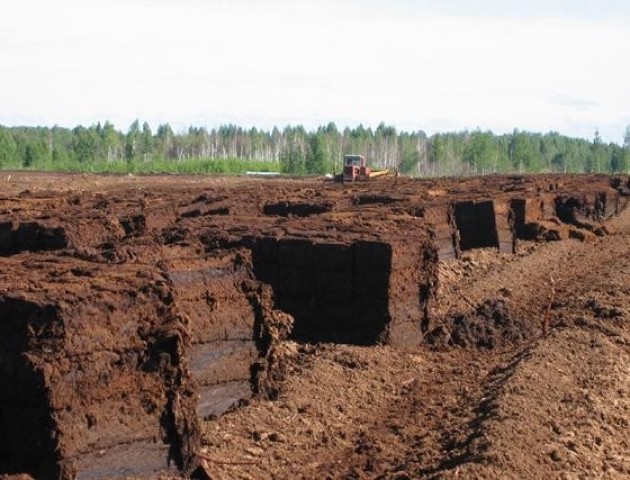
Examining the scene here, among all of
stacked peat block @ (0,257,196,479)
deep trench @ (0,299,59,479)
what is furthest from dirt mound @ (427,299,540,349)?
deep trench @ (0,299,59,479)

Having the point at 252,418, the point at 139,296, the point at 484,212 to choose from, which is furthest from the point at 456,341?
the point at 484,212

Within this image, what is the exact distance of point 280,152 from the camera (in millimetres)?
167625

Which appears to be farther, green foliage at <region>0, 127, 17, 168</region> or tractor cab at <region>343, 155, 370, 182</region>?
green foliage at <region>0, 127, 17, 168</region>

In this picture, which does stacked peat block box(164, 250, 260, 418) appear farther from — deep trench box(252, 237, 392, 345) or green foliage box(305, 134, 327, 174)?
green foliage box(305, 134, 327, 174)

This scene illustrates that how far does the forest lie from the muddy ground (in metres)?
82.7

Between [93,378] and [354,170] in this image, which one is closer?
[93,378]

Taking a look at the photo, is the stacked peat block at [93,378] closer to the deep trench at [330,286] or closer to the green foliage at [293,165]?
the deep trench at [330,286]

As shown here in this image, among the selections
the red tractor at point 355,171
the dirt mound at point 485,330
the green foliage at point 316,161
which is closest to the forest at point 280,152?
the green foliage at point 316,161

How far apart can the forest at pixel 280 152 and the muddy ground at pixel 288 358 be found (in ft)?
271

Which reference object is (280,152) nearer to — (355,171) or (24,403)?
(355,171)

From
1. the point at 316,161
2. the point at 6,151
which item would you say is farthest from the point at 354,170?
the point at 6,151

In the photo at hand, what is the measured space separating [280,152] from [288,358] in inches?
6133

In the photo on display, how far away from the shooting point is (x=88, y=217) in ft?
53.8

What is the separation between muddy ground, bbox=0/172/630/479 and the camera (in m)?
7.91
